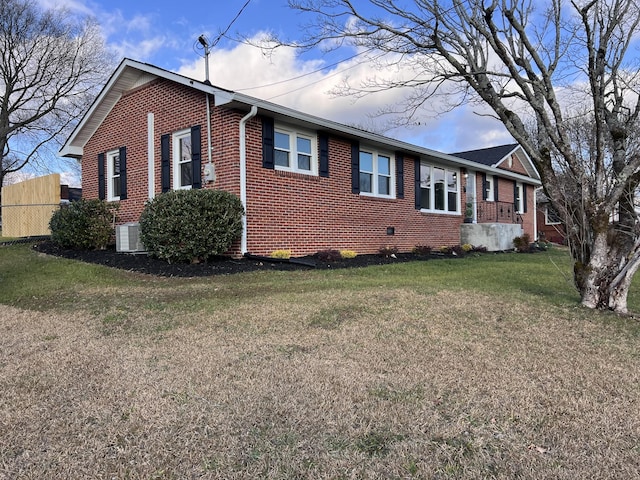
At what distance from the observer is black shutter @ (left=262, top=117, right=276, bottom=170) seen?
966 cm

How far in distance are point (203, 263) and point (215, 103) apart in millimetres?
3198

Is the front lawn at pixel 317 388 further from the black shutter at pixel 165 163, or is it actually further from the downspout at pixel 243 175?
the black shutter at pixel 165 163

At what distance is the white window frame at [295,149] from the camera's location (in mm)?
10156

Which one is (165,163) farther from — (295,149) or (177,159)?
(295,149)

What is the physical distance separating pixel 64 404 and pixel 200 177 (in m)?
7.62

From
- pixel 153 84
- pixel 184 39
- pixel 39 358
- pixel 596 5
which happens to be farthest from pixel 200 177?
pixel 596 5

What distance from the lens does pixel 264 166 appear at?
381 inches

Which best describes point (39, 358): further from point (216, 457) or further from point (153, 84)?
point (153, 84)

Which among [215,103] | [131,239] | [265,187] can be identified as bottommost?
[131,239]

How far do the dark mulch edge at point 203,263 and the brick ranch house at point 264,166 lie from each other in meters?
0.59

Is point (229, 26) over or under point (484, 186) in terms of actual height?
over

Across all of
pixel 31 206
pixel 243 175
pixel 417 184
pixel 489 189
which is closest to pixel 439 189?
pixel 417 184

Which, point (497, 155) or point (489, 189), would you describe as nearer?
point (489, 189)

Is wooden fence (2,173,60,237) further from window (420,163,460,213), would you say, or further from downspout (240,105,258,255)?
window (420,163,460,213)
